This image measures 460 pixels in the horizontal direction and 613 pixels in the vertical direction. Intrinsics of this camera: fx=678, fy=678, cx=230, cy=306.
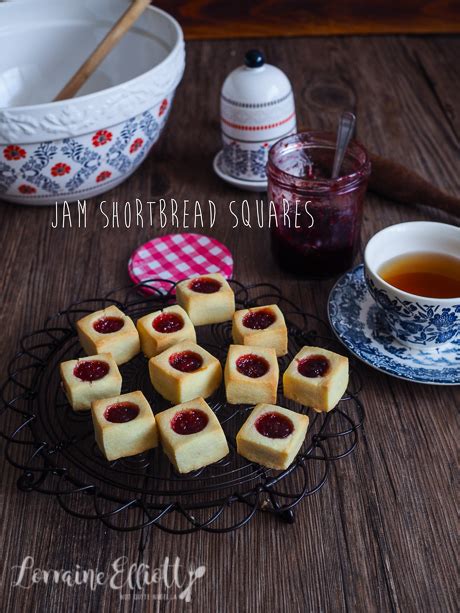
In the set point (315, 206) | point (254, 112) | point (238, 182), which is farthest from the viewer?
point (238, 182)

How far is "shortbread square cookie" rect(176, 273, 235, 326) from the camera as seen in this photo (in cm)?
118

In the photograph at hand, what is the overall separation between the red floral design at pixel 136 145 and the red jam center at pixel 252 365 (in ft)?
2.18

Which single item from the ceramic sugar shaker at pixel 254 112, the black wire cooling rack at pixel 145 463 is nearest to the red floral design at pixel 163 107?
the ceramic sugar shaker at pixel 254 112

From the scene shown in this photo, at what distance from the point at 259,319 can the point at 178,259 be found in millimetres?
346

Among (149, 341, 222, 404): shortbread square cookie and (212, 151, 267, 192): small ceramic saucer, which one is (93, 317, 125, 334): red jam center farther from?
(212, 151, 267, 192): small ceramic saucer

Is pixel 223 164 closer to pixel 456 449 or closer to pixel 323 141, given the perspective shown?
pixel 323 141

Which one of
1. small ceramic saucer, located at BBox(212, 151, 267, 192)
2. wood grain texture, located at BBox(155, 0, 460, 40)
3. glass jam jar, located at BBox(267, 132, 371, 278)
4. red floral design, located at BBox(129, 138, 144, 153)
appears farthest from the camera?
wood grain texture, located at BBox(155, 0, 460, 40)

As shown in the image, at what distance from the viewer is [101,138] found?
4.69ft

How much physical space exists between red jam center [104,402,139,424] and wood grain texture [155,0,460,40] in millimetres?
1678

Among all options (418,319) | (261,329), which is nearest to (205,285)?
(261,329)

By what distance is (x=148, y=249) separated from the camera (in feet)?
4.73

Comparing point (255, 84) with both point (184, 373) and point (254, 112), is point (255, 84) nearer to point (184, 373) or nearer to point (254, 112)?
point (254, 112)

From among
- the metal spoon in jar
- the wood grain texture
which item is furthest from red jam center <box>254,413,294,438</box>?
the wood grain texture

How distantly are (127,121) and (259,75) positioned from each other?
1.05ft
